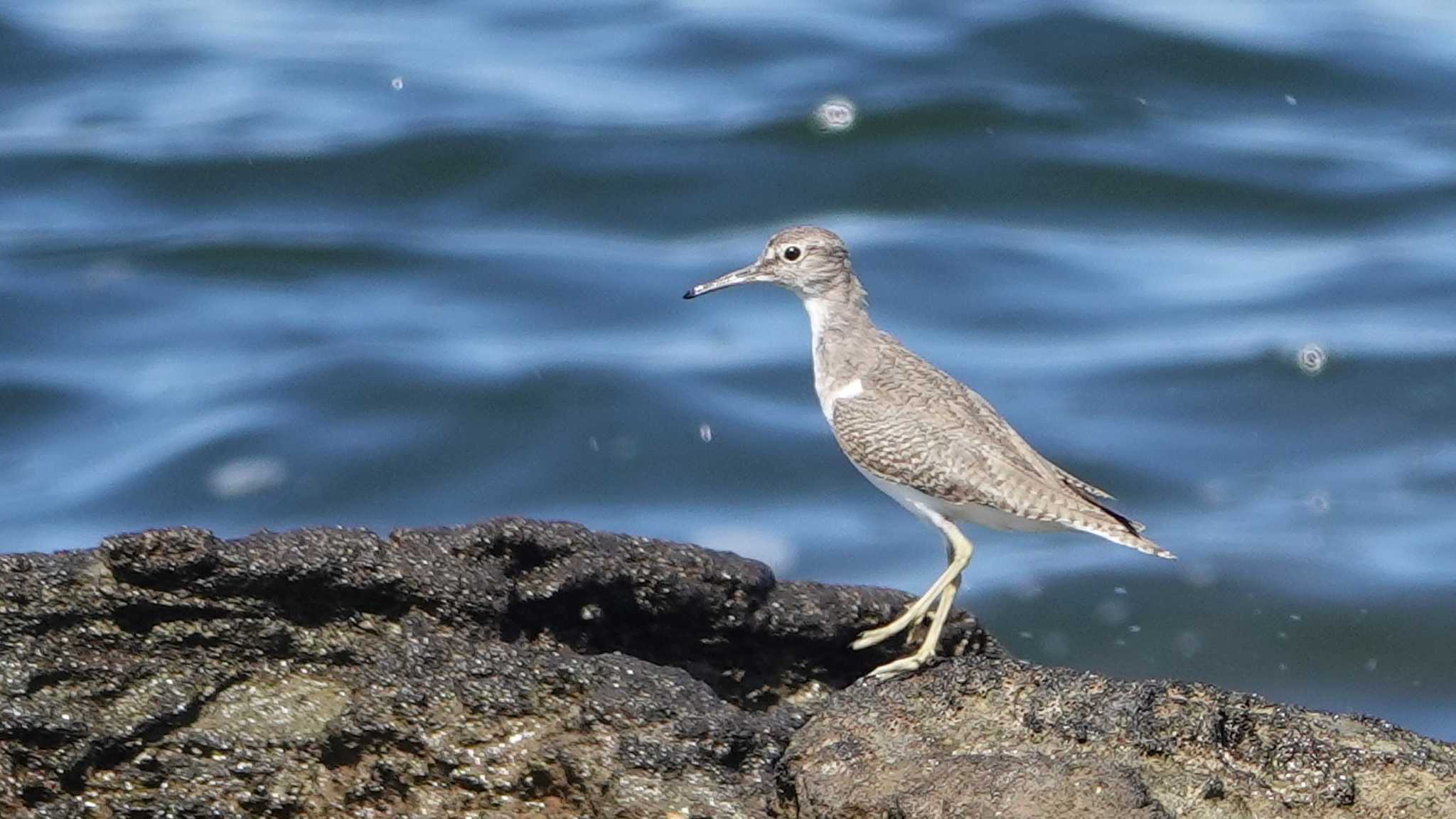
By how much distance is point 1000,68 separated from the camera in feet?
70.0

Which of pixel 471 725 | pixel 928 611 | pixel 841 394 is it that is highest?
pixel 841 394

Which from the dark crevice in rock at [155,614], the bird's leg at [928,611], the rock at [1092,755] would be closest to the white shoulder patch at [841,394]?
the bird's leg at [928,611]

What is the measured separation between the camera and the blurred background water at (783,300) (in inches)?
526

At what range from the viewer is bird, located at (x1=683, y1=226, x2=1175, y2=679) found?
6.69 meters

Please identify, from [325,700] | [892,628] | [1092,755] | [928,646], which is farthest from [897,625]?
[325,700]

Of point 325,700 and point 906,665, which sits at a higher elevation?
point 325,700

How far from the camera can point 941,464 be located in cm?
694

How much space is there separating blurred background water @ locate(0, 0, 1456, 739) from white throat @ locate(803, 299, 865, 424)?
4194 millimetres

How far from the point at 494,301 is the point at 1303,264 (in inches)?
284

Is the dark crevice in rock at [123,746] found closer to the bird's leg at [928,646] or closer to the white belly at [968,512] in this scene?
the bird's leg at [928,646]

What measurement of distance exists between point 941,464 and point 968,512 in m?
0.21

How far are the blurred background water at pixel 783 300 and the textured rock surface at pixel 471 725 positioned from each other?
7.01 m

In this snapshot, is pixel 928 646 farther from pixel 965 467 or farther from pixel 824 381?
pixel 824 381

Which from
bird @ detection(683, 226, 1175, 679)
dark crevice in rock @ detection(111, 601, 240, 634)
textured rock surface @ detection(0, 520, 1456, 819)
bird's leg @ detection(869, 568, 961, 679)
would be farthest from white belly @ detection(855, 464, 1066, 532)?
dark crevice in rock @ detection(111, 601, 240, 634)
